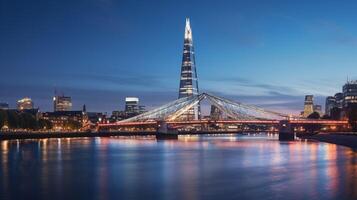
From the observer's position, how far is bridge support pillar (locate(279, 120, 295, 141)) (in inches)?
3912

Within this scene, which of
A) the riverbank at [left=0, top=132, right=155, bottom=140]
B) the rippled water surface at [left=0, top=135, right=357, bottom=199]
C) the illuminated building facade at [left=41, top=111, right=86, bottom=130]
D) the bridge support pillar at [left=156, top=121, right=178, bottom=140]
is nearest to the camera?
the rippled water surface at [left=0, top=135, right=357, bottom=199]

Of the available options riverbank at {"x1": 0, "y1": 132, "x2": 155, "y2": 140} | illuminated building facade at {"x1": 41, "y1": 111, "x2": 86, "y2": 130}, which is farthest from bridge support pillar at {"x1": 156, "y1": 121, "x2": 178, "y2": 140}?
illuminated building facade at {"x1": 41, "y1": 111, "x2": 86, "y2": 130}

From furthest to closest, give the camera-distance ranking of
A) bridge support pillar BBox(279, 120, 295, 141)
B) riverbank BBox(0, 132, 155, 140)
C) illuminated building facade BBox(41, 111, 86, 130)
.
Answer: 1. illuminated building facade BBox(41, 111, 86, 130)
2. bridge support pillar BBox(279, 120, 295, 141)
3. riverbank BBox(0, 132, 155, 140)

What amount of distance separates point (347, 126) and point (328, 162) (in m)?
71.5

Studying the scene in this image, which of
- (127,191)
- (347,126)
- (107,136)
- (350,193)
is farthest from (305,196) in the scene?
(107,136)

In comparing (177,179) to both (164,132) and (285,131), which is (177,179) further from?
(164,132)

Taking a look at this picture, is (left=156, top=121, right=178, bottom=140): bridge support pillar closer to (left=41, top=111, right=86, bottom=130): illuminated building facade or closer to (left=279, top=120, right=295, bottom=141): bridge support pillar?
(left=279, top=120, right=295, bottom=141): bridge support pillar

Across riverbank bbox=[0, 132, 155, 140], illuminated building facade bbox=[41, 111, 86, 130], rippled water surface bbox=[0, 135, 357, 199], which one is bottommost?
rippled water surface bbox=[0, 135, 357, 199]

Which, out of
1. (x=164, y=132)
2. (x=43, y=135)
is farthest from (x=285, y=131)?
(x=43, y=135)

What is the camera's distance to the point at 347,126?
110 m

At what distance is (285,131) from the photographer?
10056cm

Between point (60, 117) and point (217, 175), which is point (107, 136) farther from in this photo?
point (217, 175)

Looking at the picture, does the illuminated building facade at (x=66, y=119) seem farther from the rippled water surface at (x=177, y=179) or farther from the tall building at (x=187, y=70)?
the rippled water surface at (x=177, y=179)

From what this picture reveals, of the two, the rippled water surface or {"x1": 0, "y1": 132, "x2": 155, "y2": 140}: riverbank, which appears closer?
the rippled water surface
